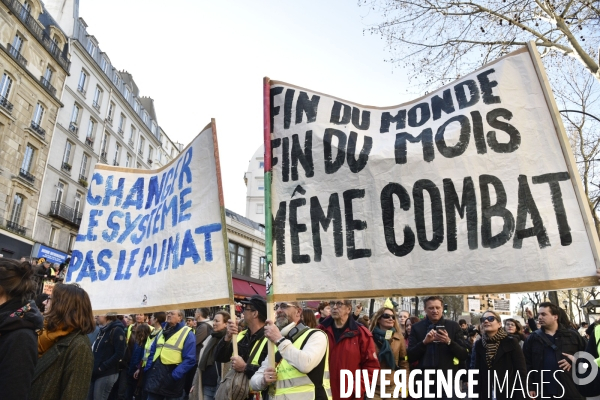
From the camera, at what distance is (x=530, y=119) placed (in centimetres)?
309

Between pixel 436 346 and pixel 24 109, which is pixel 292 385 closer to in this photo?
pixel 436 346

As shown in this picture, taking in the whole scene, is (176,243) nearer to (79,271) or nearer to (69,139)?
(79,271)

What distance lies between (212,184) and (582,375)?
4396 millimetres

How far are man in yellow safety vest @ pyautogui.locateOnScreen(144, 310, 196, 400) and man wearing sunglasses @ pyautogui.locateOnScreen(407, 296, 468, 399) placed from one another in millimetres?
3000

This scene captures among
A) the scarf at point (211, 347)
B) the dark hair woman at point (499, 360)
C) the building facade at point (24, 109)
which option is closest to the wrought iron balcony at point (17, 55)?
the building facade at point (24, 109)

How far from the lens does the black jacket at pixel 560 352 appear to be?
525 cm

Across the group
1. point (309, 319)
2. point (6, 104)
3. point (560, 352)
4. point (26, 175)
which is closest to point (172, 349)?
point (309, 319)

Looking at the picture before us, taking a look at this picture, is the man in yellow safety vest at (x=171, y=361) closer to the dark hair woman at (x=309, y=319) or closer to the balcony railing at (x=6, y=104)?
the dark hair woman at (x=309, y=319)

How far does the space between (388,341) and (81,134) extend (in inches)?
1322

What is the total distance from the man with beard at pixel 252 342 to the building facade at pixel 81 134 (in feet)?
84.2

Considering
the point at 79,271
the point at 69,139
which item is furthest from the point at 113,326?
the point at 69,139

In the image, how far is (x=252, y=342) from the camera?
4.36 meters

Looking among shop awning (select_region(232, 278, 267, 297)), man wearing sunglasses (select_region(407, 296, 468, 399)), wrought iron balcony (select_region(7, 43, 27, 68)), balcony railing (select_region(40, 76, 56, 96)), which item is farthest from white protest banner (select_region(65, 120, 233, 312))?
shop awning (select_region(232, 278, 267, 297))

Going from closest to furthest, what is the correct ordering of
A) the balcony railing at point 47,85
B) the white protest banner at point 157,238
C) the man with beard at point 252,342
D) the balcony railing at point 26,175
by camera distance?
1. the man with beard at point 252,342
2. the white protest banner at point 157,238
3. the balcony railing at point 26,175
4. the balcony railing at point 47,85
